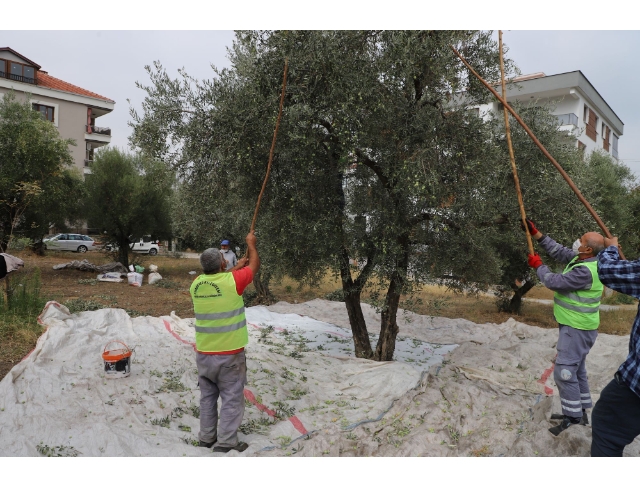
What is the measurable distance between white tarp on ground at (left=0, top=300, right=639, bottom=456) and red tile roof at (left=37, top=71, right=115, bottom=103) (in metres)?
28.1

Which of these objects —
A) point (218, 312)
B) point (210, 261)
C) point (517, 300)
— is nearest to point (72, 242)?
point (517, 300)

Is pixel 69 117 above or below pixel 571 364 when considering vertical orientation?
above

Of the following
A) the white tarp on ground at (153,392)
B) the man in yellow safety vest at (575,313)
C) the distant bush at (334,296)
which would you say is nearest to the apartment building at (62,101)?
the distant bush at (334,296)

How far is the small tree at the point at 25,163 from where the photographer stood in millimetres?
15602

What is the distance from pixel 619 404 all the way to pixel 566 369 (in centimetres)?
176

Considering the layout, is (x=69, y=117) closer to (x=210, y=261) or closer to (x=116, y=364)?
(x=116, y=364)

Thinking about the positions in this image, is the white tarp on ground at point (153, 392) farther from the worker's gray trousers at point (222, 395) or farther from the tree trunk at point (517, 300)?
the tree trunk at point (517, 300)

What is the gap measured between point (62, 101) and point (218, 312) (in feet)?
110

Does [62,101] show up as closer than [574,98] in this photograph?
No

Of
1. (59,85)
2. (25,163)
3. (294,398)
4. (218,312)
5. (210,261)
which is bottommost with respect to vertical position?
(294,398)

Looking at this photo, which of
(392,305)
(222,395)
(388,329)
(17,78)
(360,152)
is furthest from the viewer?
(17,78)

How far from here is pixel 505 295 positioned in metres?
16.2

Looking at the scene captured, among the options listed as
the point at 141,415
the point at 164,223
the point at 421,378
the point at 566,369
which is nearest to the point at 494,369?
the point at 421,378

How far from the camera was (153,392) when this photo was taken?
21.5 ft
